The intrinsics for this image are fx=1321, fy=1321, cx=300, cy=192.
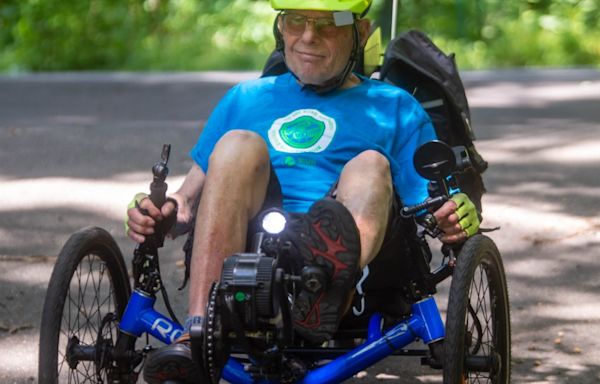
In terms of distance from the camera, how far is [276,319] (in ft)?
11.9

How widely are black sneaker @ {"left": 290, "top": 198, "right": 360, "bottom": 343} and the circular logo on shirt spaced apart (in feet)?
2.19

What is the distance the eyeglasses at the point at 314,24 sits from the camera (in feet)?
14.6

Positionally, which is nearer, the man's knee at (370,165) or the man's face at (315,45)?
the man's knee at (370,165)

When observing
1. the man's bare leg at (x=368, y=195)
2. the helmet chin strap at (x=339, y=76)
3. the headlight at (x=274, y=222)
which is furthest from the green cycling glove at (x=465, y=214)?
the helmet chin strap at (x=339, y=76)

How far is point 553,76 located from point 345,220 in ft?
24.2

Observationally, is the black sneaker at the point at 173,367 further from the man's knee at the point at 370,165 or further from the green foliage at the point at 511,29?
the green foliage at the point at 511,29

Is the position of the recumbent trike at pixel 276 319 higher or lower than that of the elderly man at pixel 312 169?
lower

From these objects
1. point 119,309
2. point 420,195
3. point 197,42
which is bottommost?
point 119,309

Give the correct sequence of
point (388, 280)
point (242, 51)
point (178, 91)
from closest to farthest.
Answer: point (388, 280)
point (178, 91)
point (242, 51)

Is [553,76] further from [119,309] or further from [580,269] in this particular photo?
[119,309]

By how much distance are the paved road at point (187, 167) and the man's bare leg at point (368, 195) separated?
1089 mm

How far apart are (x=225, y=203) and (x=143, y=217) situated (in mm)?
291

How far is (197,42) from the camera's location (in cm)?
1268

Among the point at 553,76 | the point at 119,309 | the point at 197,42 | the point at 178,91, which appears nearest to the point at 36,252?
the point at 119,309
